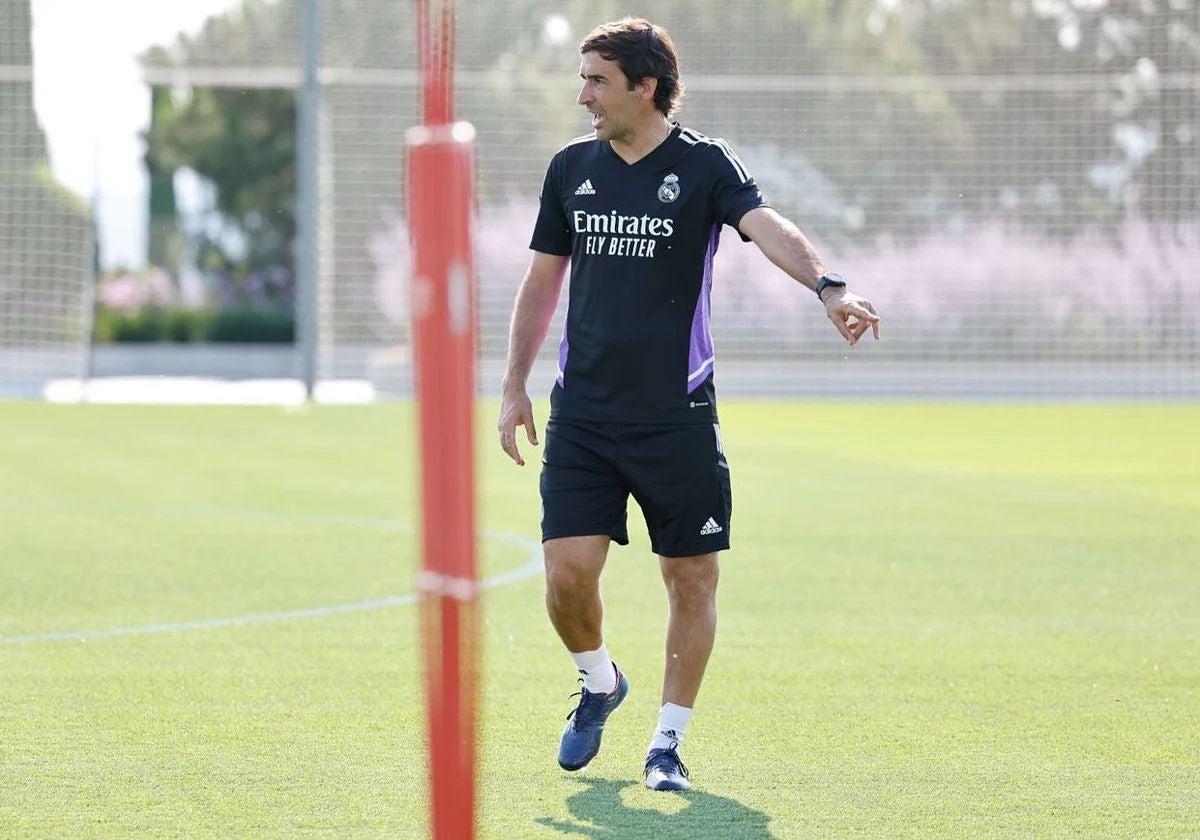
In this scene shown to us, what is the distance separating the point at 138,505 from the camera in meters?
12.9

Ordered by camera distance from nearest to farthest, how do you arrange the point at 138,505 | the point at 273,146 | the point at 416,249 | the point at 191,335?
1. the point at 416,249
2. the point at 138,505
3. the point at 191,335
4. the point at 273,146

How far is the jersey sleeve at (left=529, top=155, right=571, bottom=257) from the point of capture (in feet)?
19.2

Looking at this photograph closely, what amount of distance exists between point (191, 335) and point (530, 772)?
3857 cm

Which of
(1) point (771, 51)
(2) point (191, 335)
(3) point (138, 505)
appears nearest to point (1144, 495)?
(3) point (138, 505)

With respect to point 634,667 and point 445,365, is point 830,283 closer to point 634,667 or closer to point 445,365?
point 445,365

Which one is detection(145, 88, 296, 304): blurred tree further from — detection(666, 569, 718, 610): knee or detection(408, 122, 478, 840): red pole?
detection(408, 122, 478, 840): red pole

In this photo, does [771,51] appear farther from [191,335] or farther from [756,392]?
[191,335]

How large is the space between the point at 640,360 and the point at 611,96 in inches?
30.7

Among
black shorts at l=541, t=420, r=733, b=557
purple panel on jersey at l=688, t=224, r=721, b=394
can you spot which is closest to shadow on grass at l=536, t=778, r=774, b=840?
black shorts at l=541, t=420, r=733, b=557

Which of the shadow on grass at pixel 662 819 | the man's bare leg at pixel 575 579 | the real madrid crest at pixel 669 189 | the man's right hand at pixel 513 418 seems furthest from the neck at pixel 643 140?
the shadow on grass at pixel 662 819

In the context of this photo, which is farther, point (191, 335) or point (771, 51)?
point (191, 335)

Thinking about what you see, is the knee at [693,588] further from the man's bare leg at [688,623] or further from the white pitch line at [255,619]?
the white pitch line at [255,619]

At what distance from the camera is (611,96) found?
18.3 feet

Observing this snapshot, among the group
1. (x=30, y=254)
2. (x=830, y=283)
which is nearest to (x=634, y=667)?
(x=830, y=283)
